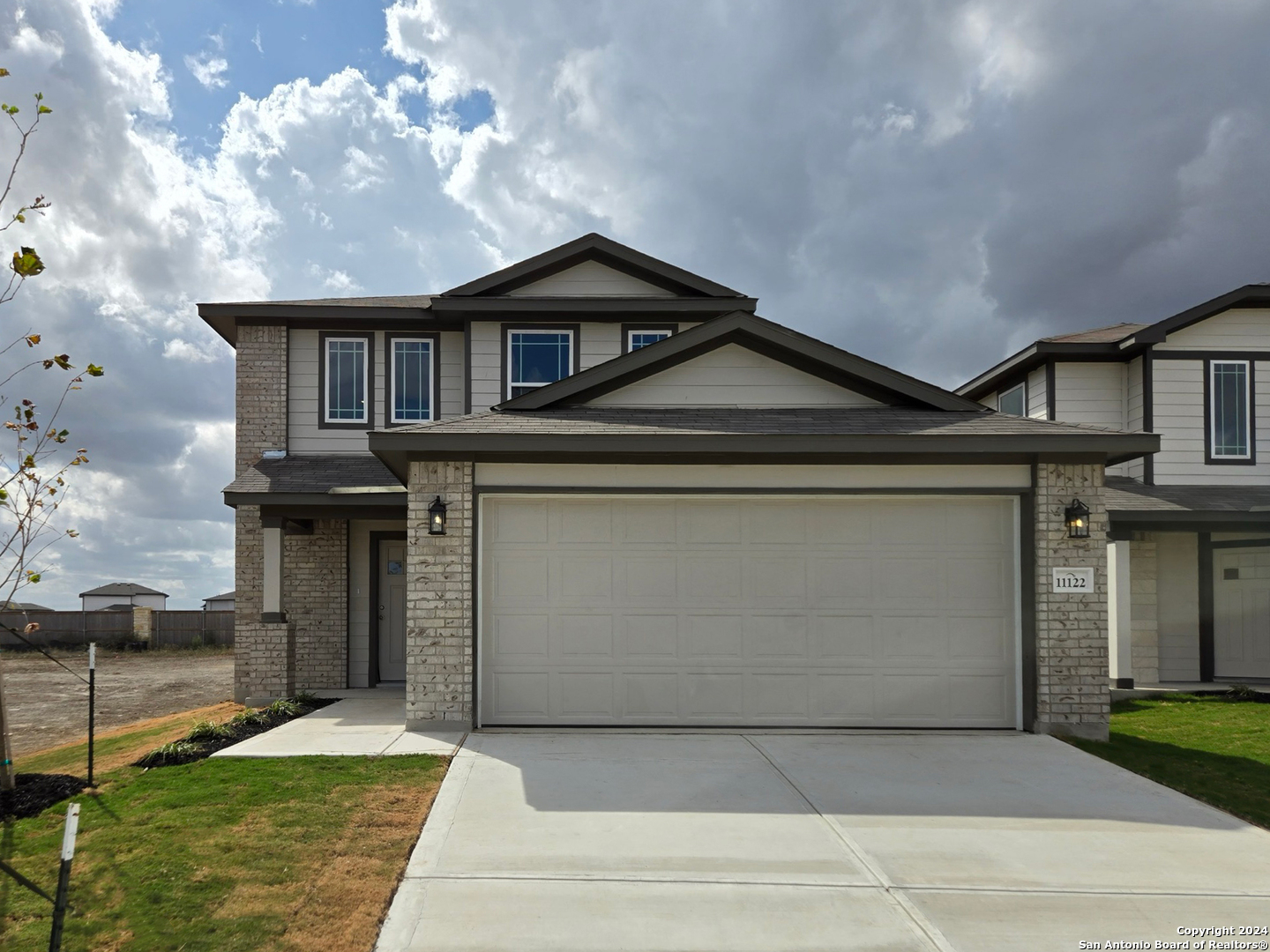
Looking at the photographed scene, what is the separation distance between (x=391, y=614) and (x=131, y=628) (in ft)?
47.6

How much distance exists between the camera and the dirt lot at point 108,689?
38.8 feet

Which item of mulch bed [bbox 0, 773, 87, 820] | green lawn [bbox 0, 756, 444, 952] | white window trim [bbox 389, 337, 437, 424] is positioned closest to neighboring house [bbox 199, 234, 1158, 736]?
green lawn [bbox 0, 756, 444, 952]

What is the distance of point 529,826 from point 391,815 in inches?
41.4

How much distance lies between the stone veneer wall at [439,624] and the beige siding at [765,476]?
3.00 feet

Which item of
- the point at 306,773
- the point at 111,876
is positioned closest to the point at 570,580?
the point at 306,773

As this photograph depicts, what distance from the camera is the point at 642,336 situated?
43.4 feet

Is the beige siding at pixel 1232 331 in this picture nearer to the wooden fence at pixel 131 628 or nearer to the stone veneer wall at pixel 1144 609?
the stone veneer wall at pixel 1144 609

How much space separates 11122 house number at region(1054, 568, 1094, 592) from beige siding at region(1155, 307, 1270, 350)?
7.76 meters

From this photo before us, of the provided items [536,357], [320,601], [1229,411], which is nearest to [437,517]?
[536,357]

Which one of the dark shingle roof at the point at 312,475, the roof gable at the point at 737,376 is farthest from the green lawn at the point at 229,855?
the dark shingle roof at the point at 312,475

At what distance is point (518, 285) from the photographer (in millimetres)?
13125

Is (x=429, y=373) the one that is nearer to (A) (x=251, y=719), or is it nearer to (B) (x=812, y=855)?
(A) (x=251, y=719)

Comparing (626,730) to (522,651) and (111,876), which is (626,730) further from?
(111,876)

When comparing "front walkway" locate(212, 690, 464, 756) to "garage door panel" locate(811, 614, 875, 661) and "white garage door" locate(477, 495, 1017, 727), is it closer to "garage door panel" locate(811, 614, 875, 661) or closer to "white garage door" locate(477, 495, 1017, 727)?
"white garage door" locate(477, 495, 1017, 727)
